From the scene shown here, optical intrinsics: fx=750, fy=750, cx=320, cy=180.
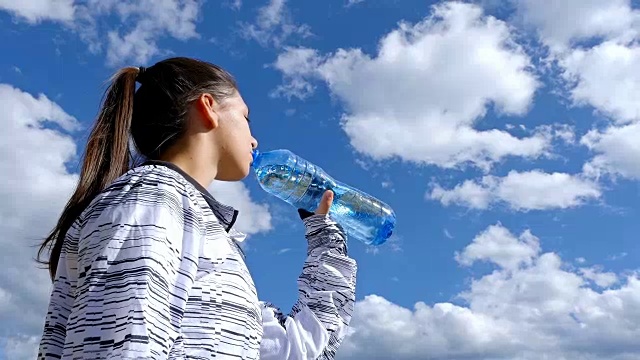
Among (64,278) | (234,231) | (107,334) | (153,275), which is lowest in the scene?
(107,334)

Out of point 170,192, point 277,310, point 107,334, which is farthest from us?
point 277,310

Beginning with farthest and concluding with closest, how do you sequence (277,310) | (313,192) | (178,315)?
(313,192) → (277,310) → (178,315)

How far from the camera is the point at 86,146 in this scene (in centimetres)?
230

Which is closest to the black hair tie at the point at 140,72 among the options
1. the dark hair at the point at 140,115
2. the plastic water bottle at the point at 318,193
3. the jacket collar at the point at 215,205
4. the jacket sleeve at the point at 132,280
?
the dark hair at the point at 140,115

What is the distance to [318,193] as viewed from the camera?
514 cm

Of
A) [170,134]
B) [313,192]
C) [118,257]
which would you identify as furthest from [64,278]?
[313,192]

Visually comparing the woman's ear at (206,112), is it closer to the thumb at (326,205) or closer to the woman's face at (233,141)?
the woman's face at (233,141)

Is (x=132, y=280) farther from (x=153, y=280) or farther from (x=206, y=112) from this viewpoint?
(x=206, y=112)

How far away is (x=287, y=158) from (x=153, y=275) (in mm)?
3489

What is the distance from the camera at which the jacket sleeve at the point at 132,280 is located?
5.33 ft

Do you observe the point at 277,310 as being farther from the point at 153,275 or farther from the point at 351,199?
the point at 351,199

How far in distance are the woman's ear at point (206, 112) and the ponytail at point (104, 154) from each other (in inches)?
9.0

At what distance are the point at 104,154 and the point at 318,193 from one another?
293 centimetres

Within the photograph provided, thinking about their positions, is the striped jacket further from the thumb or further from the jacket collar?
the thumb
